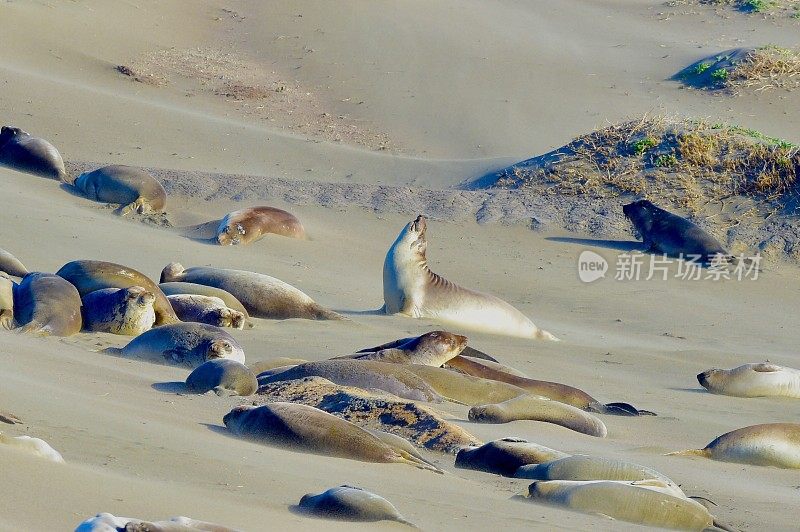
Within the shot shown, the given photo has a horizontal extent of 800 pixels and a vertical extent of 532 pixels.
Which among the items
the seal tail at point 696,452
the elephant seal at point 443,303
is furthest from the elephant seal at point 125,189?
the seal tail at point 696,452

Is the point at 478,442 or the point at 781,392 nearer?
the point at 478,442

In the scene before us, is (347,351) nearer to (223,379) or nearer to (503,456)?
(223,379)

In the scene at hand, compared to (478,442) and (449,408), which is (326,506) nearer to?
(478,442)

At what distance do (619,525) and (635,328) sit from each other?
240 inches

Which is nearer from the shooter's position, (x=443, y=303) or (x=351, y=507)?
(x=351, y=507)

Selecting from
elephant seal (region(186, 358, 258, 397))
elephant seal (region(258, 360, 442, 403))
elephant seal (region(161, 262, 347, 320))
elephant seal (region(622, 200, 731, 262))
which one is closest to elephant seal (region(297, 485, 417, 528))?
elephant seal (region(186, 358, 258, 397))

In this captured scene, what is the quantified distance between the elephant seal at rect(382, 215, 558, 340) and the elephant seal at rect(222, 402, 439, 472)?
4.59m

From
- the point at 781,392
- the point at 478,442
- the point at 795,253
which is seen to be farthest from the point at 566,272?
the point at 478,442

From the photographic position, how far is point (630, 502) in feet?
12.8

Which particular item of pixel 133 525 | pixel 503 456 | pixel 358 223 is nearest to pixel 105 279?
pixel 503 456

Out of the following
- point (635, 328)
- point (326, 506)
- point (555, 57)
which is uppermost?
point (555, 57)

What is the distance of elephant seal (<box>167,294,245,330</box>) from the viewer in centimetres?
745

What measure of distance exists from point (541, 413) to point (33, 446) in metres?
2.84

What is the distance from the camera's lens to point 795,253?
11852 millimetres
